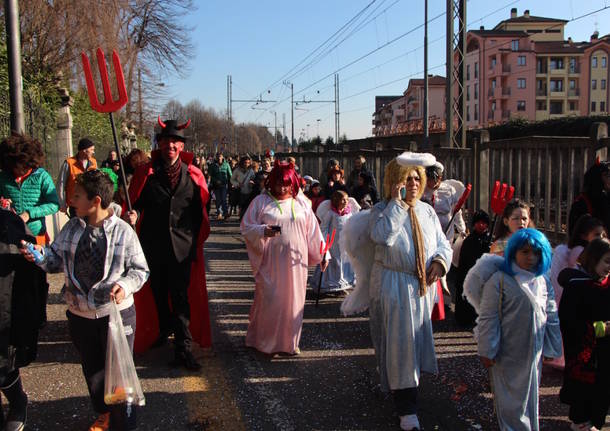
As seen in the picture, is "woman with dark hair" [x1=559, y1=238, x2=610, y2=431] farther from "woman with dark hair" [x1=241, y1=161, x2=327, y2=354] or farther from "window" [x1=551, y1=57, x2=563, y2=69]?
"window" [x1=551, y1=57, x2=563, y2=69]

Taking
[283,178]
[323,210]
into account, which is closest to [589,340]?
[283,178]

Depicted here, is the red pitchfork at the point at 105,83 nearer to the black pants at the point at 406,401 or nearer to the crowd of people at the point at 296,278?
the crowd of people at the point at 296,278

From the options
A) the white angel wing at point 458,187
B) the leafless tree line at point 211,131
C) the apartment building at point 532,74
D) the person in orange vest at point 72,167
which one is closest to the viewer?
the white angel wing at point 458,187

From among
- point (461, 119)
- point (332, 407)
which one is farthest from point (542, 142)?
point (461, 119)

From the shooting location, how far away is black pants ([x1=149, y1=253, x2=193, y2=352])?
16.7 feet

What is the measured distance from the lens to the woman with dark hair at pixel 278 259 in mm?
5367

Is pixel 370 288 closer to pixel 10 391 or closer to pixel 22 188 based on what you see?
pixel 10 391

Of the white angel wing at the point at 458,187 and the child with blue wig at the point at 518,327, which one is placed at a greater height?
the white angel wing at the point at 458,187

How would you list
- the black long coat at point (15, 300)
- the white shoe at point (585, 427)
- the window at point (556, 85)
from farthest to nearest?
the window at point (556, 85), the white shoe at point (585, 427), the black long coat at point (15, 300)

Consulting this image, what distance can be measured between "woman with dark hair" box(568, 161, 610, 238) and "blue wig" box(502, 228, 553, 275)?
195cm

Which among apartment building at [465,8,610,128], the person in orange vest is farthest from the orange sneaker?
apartment building at [465,8,610,128]

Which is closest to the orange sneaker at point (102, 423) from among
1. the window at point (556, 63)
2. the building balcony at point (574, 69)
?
the window at point (556, 63)

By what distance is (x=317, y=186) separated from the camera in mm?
9539

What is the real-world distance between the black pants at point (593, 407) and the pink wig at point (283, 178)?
2947mm
